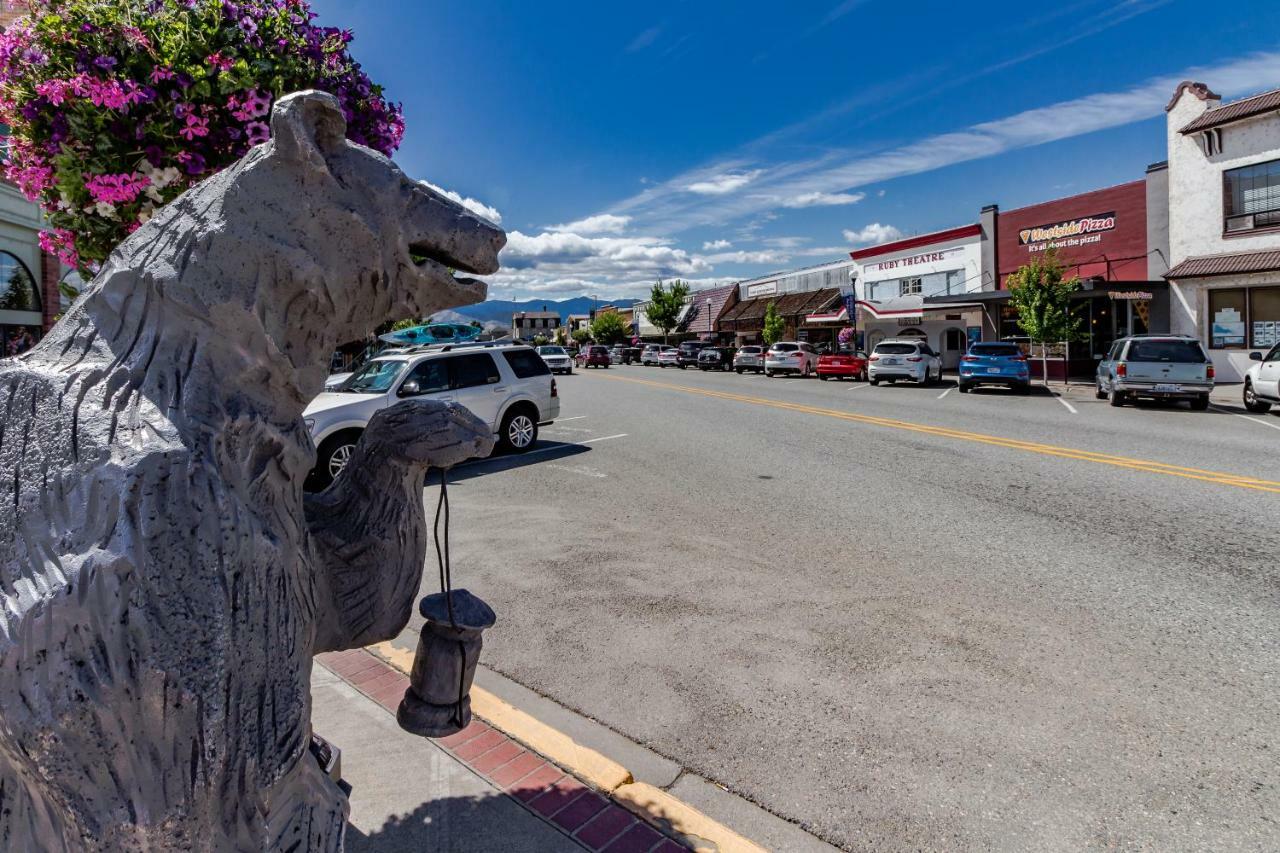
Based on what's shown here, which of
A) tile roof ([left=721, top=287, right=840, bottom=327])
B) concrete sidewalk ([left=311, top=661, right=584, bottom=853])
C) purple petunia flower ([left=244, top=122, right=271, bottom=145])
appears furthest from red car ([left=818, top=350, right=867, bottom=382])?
purple petunia flower ([left=244, top=122, right=271, bottom=145])

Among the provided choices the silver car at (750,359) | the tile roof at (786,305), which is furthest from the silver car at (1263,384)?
the tile roof at (786,305)

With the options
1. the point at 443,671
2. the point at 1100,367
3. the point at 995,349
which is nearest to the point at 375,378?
the point at 443,671

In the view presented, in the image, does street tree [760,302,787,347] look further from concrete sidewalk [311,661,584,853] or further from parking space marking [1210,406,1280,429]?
concrete sidewalk [311,661,584,853]

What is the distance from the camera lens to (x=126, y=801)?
121 cm

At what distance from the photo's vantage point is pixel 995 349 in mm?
21312

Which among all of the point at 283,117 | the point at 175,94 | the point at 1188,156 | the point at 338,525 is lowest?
the point at 338,525

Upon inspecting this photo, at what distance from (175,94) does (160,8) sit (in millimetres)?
425

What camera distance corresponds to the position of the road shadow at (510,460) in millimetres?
10156

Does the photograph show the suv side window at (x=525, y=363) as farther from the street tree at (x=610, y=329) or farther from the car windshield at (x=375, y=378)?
the street tree at (x=610, y=329)

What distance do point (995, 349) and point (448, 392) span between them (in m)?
17.2

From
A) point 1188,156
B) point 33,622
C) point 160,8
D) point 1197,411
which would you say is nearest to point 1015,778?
point 33,622

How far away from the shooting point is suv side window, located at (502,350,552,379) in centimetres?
1157

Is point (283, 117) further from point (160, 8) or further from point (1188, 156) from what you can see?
point (1188, 156)

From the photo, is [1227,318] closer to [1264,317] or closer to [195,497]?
[1264,317]
